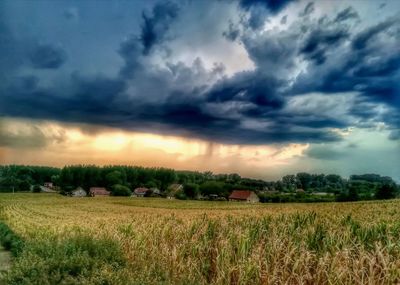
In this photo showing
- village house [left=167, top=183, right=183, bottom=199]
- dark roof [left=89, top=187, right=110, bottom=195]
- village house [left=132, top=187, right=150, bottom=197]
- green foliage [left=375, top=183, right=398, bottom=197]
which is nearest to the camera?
green foliage [left=375, top=183, right=398, bottom=197]

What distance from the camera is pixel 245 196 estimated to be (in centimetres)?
7306

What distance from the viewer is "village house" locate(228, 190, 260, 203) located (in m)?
72.1

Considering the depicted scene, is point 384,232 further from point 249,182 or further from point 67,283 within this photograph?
point 249,182

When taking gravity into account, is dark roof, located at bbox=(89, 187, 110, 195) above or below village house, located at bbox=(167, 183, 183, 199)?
below

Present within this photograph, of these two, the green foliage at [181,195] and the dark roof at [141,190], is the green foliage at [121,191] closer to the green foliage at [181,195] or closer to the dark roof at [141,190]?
the dark roof at [141,190]

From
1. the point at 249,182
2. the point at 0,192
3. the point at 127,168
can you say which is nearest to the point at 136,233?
the point at 249,182

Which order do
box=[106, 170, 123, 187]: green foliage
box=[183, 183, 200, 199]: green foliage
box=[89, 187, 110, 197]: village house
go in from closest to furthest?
1. box=[183, 183, 200, 199]: green foliage
2. box=[89, 187, 110, 197]: village house
3. box=[106, 170, 123, 187]: green foliage

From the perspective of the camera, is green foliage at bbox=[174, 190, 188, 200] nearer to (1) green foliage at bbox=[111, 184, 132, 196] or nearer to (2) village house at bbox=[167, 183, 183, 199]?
(2) village house at bbox=[167, 183, 183, 199]

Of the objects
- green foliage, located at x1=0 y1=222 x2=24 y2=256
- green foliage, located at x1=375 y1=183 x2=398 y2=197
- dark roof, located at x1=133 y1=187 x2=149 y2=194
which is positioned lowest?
green foliage, located at x1=0 y1=222 x2=24 y2=256

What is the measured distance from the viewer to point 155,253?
39.5 feet

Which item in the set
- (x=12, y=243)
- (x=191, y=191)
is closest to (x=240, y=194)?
(x=191, y=191)

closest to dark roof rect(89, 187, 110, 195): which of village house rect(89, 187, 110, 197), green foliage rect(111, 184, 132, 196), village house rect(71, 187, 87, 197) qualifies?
village house rect(89, 187, 110, 197)

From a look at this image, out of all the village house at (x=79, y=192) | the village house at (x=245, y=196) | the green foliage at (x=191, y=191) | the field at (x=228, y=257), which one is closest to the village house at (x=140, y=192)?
the village house at (x=79, y=192)

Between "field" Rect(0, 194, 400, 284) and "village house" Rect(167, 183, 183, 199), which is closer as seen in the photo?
"field" Rect(0, 194, 400, 284)
